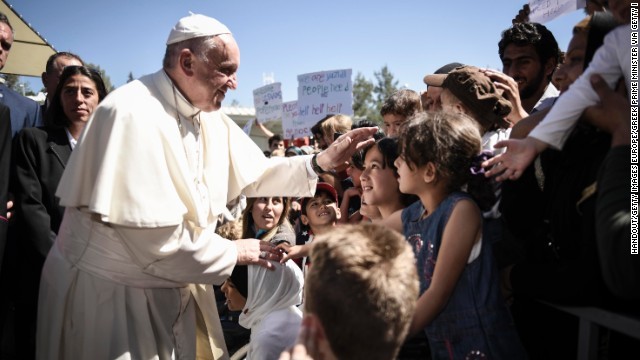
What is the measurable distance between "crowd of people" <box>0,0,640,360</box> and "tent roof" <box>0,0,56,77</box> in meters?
4.12

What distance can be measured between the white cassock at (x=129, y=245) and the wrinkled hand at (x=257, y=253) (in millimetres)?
69

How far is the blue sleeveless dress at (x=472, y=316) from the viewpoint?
1.97m

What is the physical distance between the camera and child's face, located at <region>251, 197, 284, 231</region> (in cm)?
458

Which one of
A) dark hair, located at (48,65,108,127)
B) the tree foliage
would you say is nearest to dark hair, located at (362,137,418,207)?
dark hair, located at (48,65,108,127)

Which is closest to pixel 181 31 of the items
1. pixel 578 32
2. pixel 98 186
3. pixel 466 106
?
pixel 98 186

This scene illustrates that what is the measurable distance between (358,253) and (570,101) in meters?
0.91

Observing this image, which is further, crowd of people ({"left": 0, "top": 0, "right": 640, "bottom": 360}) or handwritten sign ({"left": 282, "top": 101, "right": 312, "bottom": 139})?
handwritten sign ({"left": 282, "top": 101, "right": 312, "bottom": 139})

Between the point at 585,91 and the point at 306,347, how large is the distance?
1.24 meters

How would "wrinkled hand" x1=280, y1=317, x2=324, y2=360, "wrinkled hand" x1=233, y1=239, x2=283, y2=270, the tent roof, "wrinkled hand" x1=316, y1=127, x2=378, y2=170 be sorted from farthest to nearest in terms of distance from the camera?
the tent roof → "wrinkled hand" x1=316, y1=127, x2=378, y2=170 → "wrinkled hand" x1=233, y1=239, x2=283, y2=270 → "wrinkled hand" x1=280, y1=317, x2=324, y2=360

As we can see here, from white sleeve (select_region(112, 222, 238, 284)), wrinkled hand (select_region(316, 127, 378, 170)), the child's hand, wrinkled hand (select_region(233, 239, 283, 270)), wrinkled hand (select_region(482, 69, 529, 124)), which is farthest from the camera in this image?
wrinkled hand (select_region(316, 127, 378, 170))

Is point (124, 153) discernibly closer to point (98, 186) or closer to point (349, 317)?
point (98, 186)

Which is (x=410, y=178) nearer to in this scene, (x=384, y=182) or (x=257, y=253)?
(x=384, y=182)

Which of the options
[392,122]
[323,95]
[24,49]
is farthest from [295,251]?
[24,49]

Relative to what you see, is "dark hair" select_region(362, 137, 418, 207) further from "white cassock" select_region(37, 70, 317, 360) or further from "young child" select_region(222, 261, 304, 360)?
"white cassock" select_region(37, 70, 317, 360)
